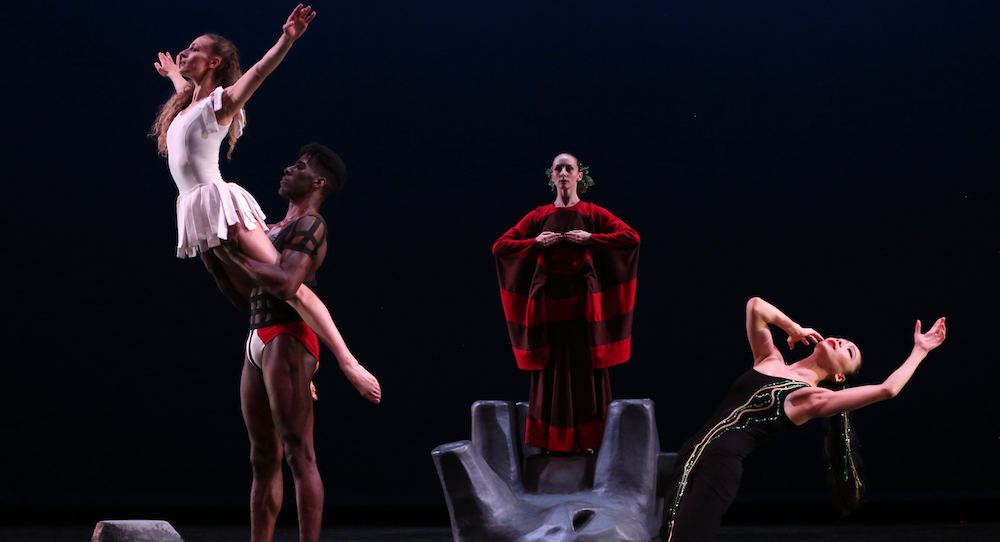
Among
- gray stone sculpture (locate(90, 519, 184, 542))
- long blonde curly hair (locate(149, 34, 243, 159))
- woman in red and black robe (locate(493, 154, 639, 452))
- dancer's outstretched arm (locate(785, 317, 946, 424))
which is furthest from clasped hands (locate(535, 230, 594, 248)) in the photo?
gray stone sculpture (locate(90, 519, 184, 542))

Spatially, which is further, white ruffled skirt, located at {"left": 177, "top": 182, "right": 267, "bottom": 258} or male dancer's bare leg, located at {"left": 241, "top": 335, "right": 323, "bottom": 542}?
male dancer's bare leg, located at {"left": 241, "top": 335, "right": 323, "bottom": 542}

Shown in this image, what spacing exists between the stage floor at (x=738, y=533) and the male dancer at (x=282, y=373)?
1.62m

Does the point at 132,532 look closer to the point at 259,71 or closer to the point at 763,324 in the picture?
the point at 259,71

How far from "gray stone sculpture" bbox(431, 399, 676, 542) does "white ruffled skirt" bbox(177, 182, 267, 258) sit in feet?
4.20

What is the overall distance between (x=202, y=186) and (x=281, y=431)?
0.76 metres

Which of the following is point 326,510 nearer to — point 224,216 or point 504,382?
point 504,382

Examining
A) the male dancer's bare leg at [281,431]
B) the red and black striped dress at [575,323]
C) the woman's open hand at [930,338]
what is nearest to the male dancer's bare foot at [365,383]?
the male dancer's bare leg at [281,431]

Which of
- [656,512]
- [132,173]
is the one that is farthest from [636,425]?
[132,173]

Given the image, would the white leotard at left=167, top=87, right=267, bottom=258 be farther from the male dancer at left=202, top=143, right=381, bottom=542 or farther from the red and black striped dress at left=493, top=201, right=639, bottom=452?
the red and black striped dress at left=493, top=201, right=639, bottom=452

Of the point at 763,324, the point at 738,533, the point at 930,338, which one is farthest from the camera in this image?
the point at 738,533

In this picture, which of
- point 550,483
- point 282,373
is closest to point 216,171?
point 282,373

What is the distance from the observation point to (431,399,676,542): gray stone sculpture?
3010 millimetres

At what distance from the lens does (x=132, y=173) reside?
15.8 ft

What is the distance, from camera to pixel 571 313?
3609 millimetres
